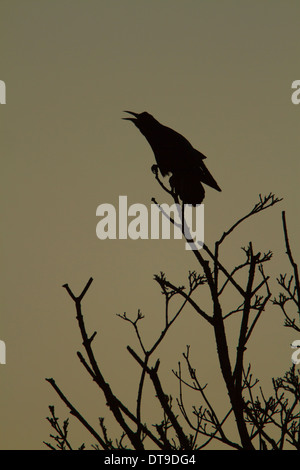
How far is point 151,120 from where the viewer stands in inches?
344

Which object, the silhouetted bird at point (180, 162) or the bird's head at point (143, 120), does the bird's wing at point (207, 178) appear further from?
the bird's head at point (143, 120)

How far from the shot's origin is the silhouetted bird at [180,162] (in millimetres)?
7470

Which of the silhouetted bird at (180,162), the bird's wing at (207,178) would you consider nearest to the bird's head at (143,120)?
the silhouetted bird at (180,162)

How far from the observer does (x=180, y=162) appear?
7727 millimetres

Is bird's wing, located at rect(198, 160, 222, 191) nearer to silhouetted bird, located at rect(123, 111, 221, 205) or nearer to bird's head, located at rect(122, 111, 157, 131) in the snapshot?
silhouetted bird, located at rect(123, 111, 221, 205)

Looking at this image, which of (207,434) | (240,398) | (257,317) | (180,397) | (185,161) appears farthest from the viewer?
(185,161)

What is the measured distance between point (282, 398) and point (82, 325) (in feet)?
5.68

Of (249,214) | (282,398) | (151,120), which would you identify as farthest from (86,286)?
(151,120)

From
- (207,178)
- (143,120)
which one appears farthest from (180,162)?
(143,120)

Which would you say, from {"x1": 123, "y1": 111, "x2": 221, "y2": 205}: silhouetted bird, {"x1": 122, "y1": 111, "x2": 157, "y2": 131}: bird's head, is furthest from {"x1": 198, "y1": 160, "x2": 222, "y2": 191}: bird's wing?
{"x1": 122, "y1": 111, "x2": 157, "y2": 131}: bird's head

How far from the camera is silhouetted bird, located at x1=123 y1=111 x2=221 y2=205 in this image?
7.47 metres

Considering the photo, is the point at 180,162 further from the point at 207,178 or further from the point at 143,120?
the point at 143,120

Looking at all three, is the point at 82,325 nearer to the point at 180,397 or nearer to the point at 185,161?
the point at 180,397

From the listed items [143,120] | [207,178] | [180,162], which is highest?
[143,120]
